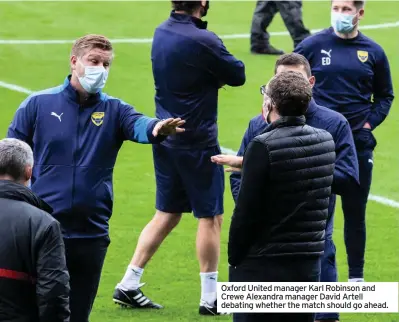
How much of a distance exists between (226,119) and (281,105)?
8.96 meters

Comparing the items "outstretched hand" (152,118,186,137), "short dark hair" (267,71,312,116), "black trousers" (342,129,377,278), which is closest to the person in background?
"black trousers" (342,129,377,278)

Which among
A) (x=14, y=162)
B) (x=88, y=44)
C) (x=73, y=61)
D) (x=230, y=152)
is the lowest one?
(x=14, y=162)

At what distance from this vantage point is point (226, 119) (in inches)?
611

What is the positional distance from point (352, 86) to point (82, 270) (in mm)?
3045

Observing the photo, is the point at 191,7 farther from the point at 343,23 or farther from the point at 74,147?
the point at 74,147

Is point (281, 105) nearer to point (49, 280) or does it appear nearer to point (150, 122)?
point (150, 122)

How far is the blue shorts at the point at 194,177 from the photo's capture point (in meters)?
9.12

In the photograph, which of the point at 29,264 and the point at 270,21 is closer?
the point at 29,264

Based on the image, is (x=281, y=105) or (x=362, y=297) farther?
(x=362, y=297)

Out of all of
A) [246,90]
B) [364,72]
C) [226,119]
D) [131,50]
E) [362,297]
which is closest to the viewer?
[362,297]

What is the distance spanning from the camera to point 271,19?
18.5m

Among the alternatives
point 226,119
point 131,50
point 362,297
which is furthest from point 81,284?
point 131,50

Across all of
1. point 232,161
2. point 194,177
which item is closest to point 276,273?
point 232,161

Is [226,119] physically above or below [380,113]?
above
